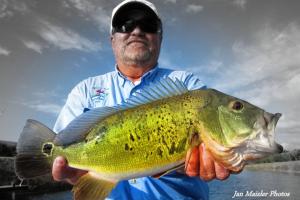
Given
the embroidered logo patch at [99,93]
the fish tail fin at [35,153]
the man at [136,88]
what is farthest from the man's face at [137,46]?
the fish tail fin at [35,153]

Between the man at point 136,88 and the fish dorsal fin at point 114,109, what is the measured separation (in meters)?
0.27

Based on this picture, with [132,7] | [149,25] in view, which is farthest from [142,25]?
[132,7]

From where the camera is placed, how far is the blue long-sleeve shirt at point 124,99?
16.1 ft

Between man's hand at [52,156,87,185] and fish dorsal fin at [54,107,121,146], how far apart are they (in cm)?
19

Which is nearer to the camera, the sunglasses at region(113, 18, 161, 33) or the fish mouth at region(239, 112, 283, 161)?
the fish mouth at region(239, 112, 283, 161)

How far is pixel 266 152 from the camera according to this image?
347 cm

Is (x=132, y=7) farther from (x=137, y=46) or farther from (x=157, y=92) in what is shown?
(x=157, y=92)

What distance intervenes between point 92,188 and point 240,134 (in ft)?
5.14

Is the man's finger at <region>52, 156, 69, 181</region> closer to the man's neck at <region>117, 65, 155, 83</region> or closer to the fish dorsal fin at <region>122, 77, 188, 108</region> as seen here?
the fish dorsal fin at <region>122, 77, 188, 108</region>

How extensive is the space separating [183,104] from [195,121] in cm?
24

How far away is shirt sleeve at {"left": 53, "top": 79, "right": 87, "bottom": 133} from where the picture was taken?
17.8 ft

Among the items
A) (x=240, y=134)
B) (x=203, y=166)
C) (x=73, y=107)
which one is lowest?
(x=203, y=166)

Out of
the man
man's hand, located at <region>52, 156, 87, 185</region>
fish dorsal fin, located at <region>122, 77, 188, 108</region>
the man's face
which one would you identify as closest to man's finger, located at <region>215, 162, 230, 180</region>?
the man

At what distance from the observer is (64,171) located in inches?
155
